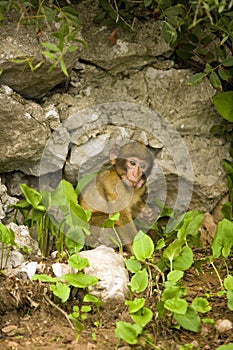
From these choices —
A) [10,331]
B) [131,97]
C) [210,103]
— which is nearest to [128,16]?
[131,97]

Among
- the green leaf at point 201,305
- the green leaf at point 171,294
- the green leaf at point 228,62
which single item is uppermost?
the green leaf at point 228,62

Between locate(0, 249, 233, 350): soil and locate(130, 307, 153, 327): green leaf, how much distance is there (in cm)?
5

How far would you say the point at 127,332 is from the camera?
241cm

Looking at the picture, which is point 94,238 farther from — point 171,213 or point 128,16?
point 128,16

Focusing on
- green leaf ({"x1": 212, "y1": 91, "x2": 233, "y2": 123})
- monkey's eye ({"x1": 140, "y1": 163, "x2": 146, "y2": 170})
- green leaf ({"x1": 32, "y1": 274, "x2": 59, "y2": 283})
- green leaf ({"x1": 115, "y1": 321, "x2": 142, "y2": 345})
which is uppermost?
green leaf ({"x1": 212, "y1": 91, "x2": 233, "y2": 123})

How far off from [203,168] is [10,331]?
154cm

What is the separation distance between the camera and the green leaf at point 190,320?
253cm

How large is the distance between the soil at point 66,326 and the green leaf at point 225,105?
104 centimetres

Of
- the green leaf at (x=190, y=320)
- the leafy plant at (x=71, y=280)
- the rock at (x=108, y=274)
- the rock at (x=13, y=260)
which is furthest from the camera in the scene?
the rock at (x=13, y=260)

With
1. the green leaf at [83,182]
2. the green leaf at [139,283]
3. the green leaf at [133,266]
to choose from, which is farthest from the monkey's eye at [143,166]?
the green leaf at [139,283]

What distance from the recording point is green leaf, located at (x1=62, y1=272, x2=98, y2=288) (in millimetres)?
2648

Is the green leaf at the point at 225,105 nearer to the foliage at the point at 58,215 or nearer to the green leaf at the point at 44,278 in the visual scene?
the foliage at the point at 58,215

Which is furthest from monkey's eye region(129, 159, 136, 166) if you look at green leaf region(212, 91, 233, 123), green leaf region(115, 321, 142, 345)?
green leaf region(115, 321, 142, 345)

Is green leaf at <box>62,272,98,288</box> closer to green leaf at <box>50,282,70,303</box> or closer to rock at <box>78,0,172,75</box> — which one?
green leaf at <box>50,282,70,303</box>
